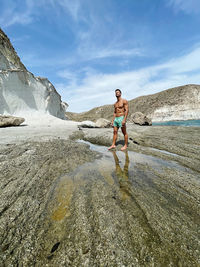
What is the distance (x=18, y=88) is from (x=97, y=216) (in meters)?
20.3

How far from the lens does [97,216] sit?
1512mm

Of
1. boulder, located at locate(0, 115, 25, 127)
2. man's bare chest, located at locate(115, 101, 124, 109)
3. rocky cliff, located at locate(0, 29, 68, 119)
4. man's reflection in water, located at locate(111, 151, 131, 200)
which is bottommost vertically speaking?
man's reflection in water, located at locate(111, 151, 131, 200)

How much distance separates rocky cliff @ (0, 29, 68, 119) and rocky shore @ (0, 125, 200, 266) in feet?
54.5

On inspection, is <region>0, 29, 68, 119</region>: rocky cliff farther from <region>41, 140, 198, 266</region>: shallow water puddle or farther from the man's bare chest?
<region>41, 140, 198, 266</region>: shallow water puddle

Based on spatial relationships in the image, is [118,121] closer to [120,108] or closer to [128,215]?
[120,108]

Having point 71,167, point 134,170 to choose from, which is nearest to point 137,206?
point 134,170

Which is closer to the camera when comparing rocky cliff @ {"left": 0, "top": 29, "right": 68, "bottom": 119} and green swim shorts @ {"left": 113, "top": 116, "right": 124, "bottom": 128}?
green swim shorts @ {"left": 113, "top": 116, "right": 124, "bottom": 128}

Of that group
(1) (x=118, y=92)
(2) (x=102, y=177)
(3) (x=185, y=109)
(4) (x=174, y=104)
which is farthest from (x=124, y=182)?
(4) (x=174, y=104)

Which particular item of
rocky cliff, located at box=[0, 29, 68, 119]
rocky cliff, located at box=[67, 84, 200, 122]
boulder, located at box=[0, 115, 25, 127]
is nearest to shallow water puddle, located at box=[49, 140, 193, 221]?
boulder, located at box=[0, 115, 25, 127]

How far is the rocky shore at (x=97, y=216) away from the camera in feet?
3.47

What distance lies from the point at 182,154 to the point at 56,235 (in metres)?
4.41

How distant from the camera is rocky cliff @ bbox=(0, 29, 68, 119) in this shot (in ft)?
49.2

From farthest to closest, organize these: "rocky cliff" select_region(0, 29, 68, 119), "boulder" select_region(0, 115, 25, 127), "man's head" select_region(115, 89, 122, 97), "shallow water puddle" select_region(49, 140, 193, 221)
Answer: "rocky cliff" select_region(0, 29, 68, 119) → "boulder" select_region(0, 115, 25, 127) → "man's head" select_region(115, 89, 122, 97) → "shallow water puddle" select_region(49, 140, 193, 221)

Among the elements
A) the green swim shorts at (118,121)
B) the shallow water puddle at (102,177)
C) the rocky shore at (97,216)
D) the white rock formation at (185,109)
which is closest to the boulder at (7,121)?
the rocky shore at (97,216)
